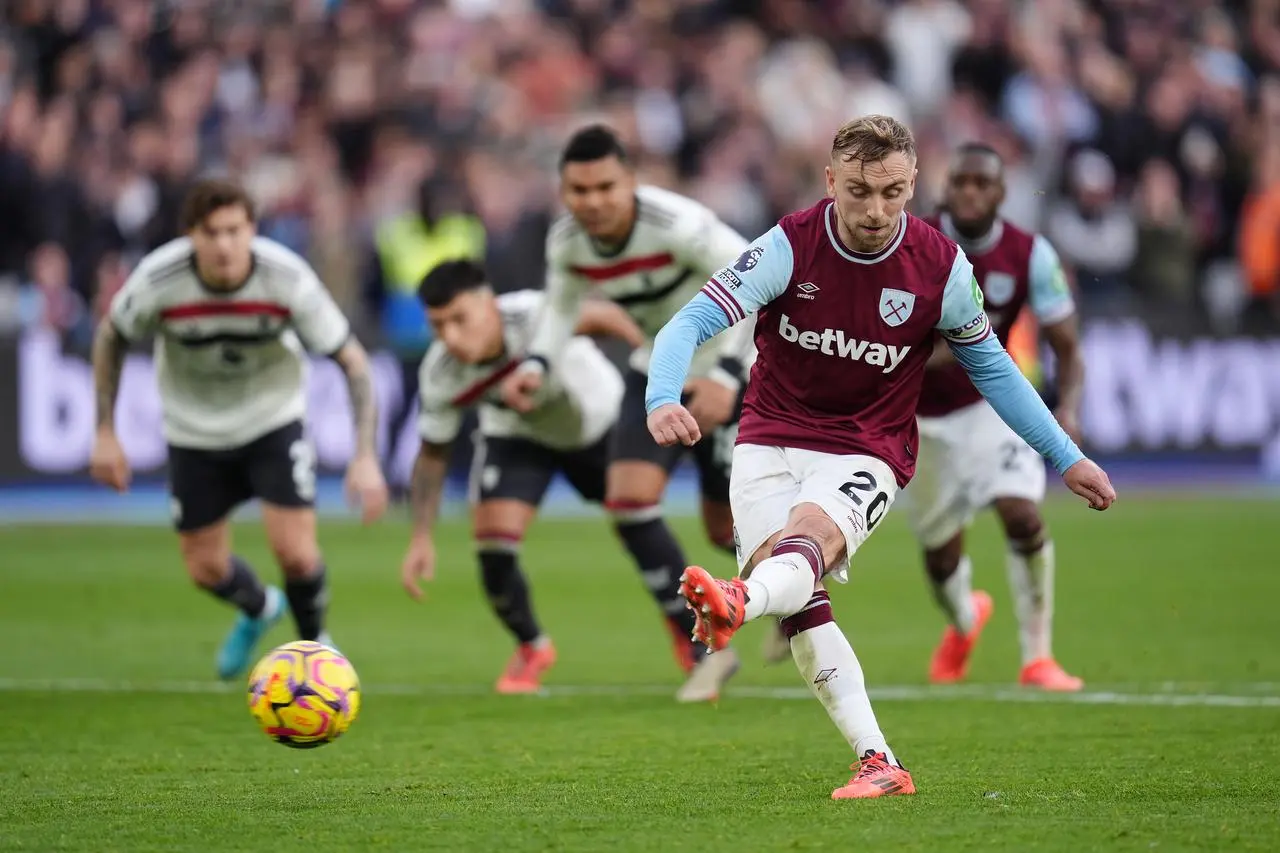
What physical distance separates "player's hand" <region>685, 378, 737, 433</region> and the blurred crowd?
423 inches

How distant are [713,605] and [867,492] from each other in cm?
96

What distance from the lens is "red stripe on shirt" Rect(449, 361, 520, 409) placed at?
10.1 metres

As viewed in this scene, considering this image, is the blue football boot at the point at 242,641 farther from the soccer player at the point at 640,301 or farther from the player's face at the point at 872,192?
the player's face at the point at 872,192

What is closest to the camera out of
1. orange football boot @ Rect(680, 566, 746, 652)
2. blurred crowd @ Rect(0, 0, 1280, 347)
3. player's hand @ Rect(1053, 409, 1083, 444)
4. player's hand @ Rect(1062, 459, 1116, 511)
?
orange football boot @ Rect(680, 566, 746, 652)

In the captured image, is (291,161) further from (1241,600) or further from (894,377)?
(894,377)

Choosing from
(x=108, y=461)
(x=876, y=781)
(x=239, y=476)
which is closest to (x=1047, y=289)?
(x=876, y=781)

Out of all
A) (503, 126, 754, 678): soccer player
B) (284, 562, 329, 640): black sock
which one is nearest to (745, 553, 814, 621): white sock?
(503, 126, 754, 678): soccer player

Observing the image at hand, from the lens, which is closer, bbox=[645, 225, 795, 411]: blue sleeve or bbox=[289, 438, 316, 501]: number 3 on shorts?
bbox=[645, 225, 795, 411]: blue sleeve

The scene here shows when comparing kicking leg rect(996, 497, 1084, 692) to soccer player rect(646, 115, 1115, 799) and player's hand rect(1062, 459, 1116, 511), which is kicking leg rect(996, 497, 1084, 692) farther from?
player's hand rect(1062, 459, 1116, 511)

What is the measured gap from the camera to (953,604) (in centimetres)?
1003

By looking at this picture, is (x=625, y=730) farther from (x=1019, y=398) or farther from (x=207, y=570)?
(x=207, y=570)

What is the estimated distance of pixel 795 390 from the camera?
22.3 feet

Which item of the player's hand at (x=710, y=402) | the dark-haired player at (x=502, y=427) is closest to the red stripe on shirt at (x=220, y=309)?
the dark-haired player at (x=502, y=427)

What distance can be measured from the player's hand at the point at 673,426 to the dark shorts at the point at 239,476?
13.9 feet
